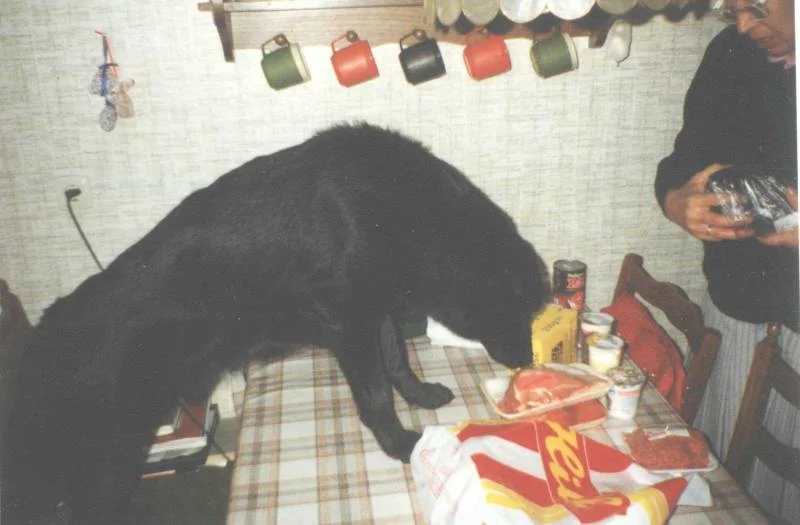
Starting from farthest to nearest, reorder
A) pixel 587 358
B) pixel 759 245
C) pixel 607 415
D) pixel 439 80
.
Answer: pixel 439 80
pixel 587 358
pixel 759 245
pixel 607 415

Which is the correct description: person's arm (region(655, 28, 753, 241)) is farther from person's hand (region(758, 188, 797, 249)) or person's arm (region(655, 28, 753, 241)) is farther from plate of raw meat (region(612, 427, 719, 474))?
plate of raw meat (region(612, 427, 719, 474))

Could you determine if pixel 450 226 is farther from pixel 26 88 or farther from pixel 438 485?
pixel 26 88

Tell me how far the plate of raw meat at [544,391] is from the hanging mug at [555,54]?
34.3 inches

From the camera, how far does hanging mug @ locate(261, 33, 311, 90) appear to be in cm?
149

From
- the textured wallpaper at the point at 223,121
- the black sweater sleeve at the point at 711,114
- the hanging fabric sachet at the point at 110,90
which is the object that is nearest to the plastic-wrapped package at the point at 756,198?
the black sweater sleeve at the point at 711,114

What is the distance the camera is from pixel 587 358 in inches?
58.1

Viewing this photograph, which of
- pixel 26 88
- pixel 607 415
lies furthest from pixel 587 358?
pixel 26 88

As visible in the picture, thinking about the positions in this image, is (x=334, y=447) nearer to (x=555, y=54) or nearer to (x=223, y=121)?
(x=223, y=121)

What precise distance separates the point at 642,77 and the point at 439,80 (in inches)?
25.7

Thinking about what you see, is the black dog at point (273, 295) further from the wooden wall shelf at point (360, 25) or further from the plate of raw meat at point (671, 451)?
the wooden wall shelf at point (360, 25)

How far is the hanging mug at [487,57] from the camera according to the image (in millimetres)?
1553

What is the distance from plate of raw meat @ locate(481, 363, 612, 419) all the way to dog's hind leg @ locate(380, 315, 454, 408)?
12 centimetres

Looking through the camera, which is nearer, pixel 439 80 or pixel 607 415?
pixel 607 415

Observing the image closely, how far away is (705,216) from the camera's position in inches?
47.6
